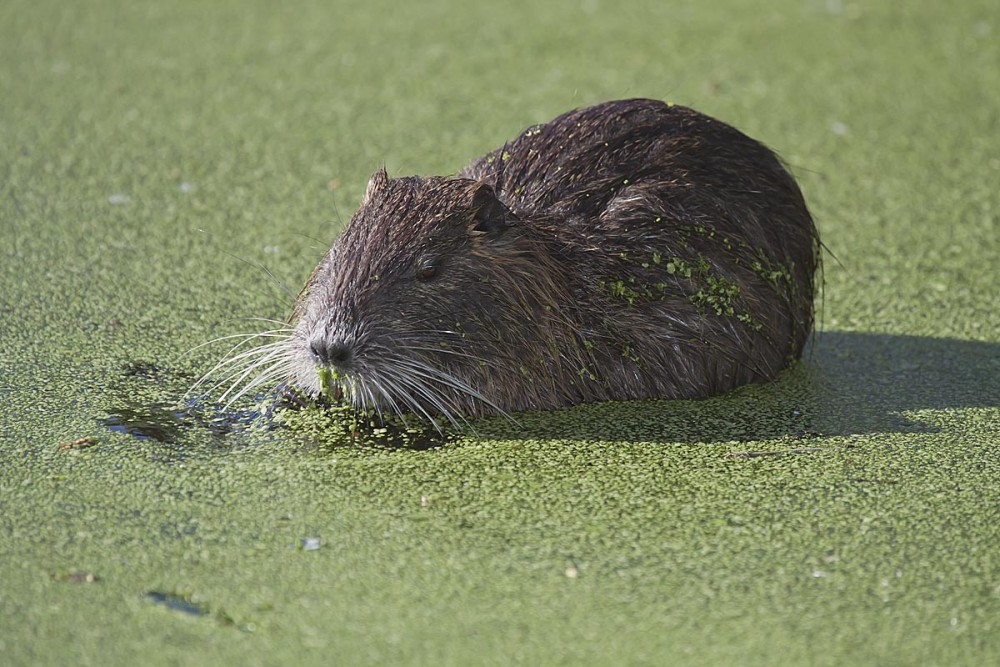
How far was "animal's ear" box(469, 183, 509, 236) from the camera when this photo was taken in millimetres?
3729

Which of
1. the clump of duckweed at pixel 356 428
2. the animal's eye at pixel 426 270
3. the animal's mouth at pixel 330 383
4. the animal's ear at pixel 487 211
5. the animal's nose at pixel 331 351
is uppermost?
the animal's ear at pixel 487 211

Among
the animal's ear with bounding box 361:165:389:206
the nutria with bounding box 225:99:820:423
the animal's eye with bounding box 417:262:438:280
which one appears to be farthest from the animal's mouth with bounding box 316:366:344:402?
the animal's ear with bounding box 361:165:389:206

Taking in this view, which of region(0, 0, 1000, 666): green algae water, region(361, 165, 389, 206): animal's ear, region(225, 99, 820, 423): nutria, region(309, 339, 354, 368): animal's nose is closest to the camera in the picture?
region(0, 0, 1000, 666): green algae water

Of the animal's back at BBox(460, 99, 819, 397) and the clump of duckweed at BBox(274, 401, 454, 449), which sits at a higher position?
the animal's back at BBox(460, 99, 819, 397)

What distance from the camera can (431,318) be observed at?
371 cm

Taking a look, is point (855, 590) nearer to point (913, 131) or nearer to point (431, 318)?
point (431, 318)

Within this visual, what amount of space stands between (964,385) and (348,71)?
3.40 m

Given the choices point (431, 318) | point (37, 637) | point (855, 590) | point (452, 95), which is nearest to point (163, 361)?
point (431, 318)

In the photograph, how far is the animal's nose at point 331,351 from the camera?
359 centimetres

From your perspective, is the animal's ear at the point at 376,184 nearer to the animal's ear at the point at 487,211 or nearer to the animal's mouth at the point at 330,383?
the animal's ear at the point at 487,211

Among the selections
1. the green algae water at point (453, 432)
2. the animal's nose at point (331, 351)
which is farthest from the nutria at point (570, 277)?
the green algae water at point (453, 432)

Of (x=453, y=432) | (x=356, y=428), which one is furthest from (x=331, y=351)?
(x=453, y=432)

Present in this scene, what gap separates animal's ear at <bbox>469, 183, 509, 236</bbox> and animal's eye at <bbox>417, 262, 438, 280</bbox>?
5.9 inches

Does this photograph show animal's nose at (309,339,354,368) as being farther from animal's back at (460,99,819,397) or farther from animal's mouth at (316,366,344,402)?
animal's back at (460,99,819,397)
